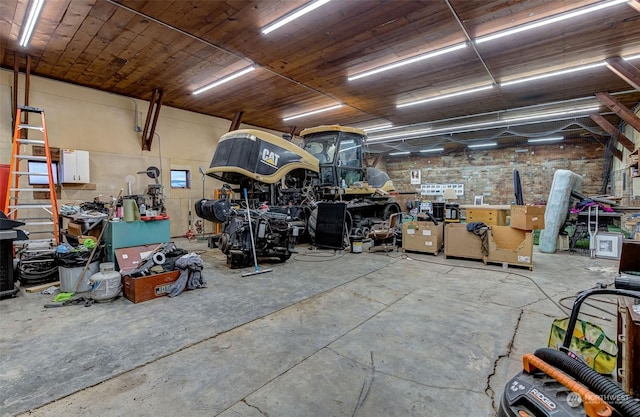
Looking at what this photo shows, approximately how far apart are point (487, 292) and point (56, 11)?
6644 millimetres

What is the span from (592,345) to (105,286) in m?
3.92

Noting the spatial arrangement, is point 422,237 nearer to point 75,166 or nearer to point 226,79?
point 226,79

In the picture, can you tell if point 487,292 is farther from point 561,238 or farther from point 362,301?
point 561,238

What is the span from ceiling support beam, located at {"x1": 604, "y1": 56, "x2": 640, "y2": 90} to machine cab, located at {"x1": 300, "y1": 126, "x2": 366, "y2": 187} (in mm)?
4797

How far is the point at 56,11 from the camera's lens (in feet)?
12.7

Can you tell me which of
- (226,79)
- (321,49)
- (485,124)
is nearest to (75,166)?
(226,79)

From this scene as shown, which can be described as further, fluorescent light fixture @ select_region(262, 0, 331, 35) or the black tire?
the black tire

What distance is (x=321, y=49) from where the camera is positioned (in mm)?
4934

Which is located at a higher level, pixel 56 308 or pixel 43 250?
pixel 43 250

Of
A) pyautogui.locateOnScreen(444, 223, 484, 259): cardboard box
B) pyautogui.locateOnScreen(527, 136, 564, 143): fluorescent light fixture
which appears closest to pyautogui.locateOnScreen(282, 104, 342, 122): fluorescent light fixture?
pyautogui.locateOnScreen(444, 223, 484, 259): cardboard box

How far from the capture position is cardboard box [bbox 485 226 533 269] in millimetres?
4145

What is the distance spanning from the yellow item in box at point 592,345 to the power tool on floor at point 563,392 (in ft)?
2.22

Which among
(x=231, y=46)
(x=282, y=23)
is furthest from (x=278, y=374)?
(x=231, y=46)

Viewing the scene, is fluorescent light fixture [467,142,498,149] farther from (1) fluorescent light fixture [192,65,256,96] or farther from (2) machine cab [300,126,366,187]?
(1) fluorescent light fixture [192,65,256,96]
